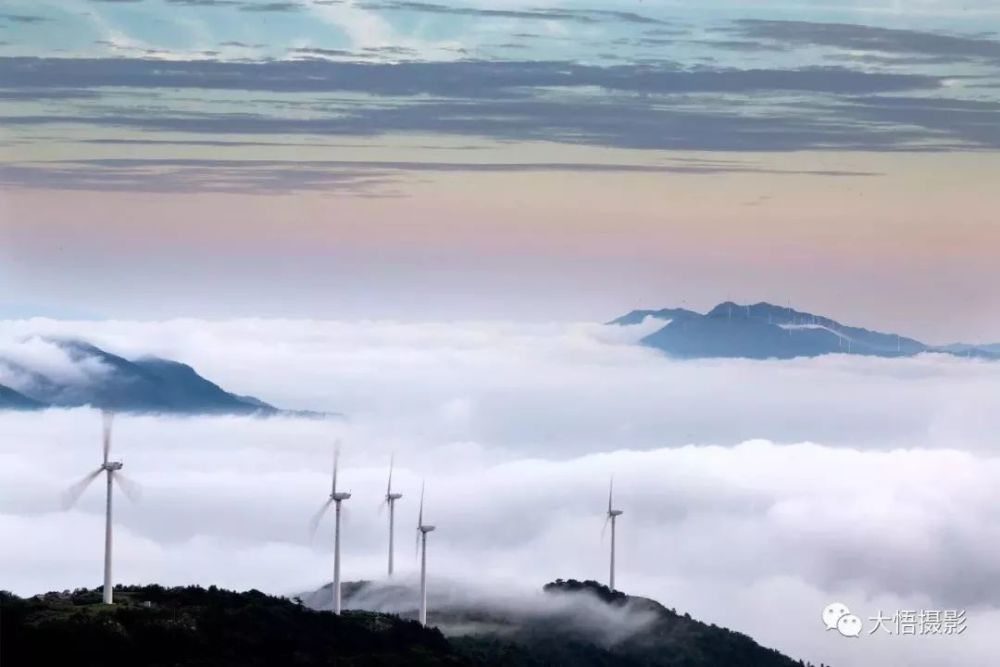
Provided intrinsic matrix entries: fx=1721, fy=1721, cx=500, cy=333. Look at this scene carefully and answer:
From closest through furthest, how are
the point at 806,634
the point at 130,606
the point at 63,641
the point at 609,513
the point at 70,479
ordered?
the point at 63,641 < the point at 130,606 < the point at 806,634 < the point at 609,513 < the point at 70,479

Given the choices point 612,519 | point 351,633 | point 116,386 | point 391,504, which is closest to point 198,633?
point 351,633

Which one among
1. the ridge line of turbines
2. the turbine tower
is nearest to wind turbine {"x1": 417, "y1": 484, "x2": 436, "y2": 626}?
the ridge line of turbines

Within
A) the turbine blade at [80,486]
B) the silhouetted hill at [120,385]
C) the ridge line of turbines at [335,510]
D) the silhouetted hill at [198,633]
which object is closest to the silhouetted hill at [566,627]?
the ridge line of turbines at [335,510]

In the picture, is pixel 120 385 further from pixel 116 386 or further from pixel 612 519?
pixel 612 519

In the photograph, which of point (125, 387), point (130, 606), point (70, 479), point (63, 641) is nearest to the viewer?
point (63, 641)

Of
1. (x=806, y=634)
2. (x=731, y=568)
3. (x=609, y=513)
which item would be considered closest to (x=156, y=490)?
(x=609, y=513)

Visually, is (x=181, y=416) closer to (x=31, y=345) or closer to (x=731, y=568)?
(x=31, y=345)

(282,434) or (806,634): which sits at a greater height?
(282,434)
